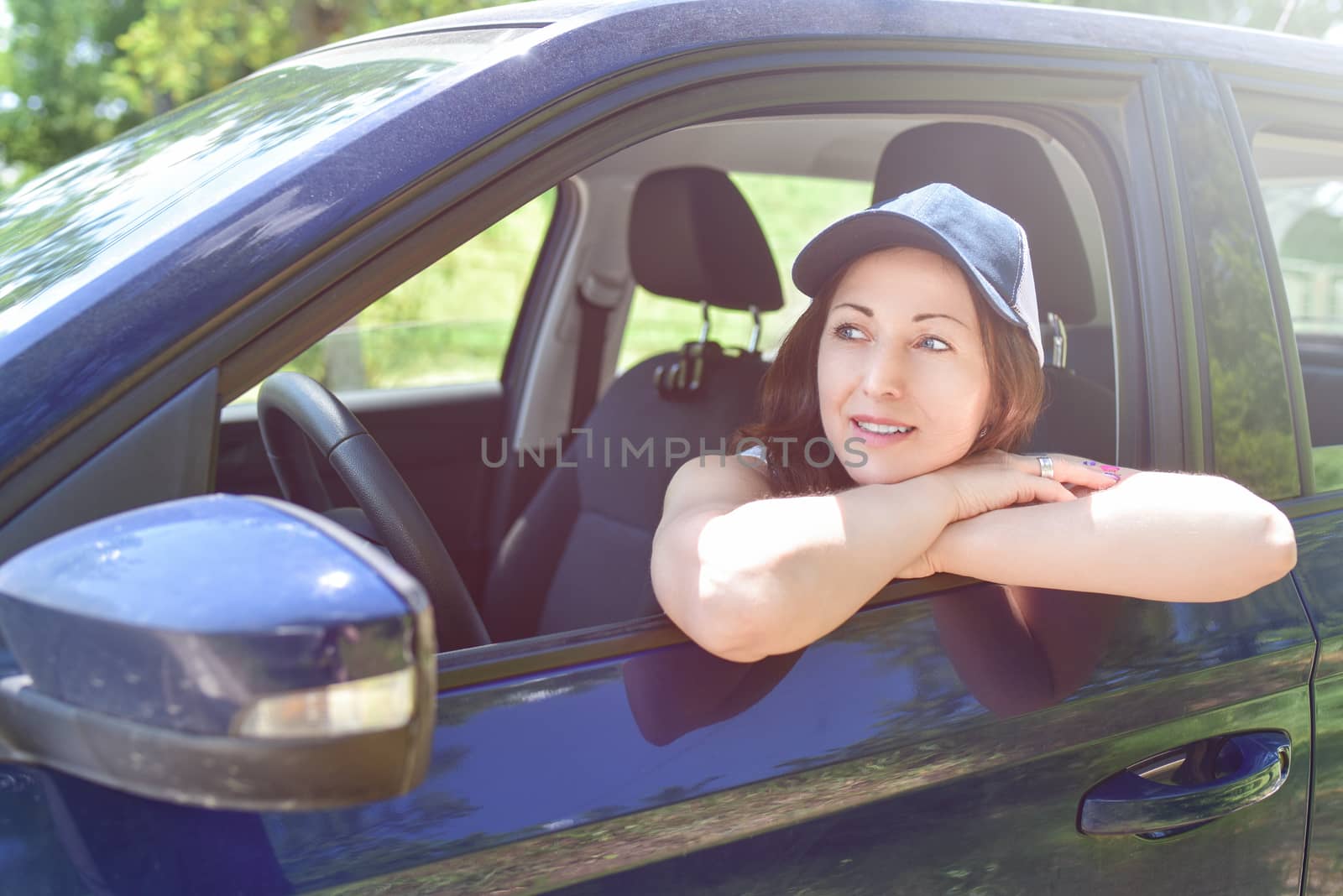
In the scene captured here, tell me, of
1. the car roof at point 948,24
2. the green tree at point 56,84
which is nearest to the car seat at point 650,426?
the car roof at point 948,24

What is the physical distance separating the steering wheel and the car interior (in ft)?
0.69

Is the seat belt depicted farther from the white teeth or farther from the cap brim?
the white teeth

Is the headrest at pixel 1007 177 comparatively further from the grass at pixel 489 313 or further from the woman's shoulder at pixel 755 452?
the grass at pixel 489 313

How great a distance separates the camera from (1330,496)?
5.03ft

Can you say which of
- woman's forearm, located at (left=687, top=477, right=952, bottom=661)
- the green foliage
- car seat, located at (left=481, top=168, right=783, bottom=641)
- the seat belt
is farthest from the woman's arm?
the green foliage

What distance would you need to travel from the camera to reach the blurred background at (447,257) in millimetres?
4867

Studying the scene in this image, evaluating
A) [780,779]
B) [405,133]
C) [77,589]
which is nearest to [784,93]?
[405,133]

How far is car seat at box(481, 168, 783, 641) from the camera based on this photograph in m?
2.21

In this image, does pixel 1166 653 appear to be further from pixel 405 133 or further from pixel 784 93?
pixel 405 133

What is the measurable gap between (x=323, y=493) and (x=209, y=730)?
1.01 m

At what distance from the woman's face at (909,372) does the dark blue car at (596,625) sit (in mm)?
194

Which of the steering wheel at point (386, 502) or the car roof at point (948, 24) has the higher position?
the car roof at point (948, 24)

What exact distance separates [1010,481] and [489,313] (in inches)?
380

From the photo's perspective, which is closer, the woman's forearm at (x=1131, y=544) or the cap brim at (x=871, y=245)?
the woman's forearm at (x=1131, y=544)
